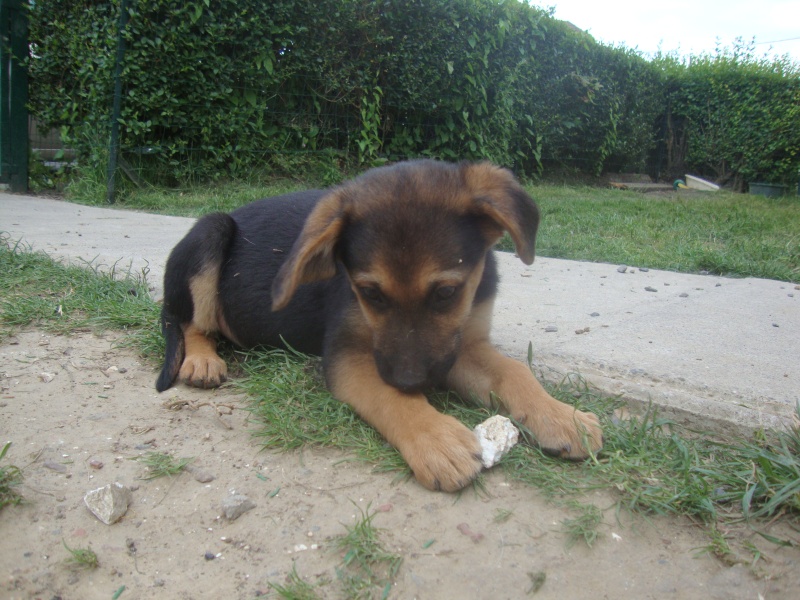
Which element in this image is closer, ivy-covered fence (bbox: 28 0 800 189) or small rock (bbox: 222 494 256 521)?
small rock (bbox: 222 494 256 521)

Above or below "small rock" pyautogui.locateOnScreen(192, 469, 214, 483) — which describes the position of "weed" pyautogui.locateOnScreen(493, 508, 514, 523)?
above

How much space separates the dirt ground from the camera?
1.69m

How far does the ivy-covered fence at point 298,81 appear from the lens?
867cm

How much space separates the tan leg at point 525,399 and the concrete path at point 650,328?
39 centimetres

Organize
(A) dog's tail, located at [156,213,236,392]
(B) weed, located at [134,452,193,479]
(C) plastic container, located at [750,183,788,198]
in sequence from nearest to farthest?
(B) weed, located at [134,452,193,479] → (A) dog's tail, located at [156,213,236,392] → (C) plastic container, located at [750,183,788,198]

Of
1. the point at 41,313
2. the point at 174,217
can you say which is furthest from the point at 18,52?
the point at 41,313

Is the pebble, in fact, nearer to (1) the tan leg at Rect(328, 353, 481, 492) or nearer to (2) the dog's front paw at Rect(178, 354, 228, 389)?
(1) the tan leg at Rect(328, 353, 481, 492)

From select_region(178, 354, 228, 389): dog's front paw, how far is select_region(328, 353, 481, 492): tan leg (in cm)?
62

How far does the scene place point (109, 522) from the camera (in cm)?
192

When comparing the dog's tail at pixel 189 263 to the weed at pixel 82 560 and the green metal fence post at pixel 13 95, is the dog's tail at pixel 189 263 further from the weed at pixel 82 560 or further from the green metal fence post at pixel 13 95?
the green metal fence post at pixel 13 95

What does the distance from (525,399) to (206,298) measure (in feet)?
6.20

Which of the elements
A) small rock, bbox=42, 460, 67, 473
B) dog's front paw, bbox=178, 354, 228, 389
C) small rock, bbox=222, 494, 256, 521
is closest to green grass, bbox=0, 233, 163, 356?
dog's front paw, bbox=178, 354, 228, 389

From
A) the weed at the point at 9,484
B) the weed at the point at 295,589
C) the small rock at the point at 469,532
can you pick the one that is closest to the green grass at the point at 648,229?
the small rock at the point at 469,532

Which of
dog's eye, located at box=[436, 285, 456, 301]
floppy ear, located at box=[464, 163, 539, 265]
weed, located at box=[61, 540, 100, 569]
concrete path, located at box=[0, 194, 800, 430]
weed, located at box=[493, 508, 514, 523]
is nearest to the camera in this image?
weed, located at box=[61, 540, 100, 569]
